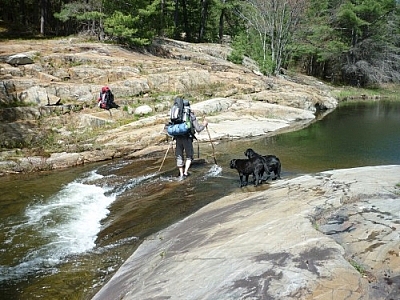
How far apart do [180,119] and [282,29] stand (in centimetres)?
3591

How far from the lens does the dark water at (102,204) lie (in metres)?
6.62

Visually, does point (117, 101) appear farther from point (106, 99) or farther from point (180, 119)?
point (180, 119)

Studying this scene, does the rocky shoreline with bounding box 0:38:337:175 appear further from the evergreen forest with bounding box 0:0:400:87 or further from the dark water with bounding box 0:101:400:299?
the evergreen forest with bounding box 0:0:400:87

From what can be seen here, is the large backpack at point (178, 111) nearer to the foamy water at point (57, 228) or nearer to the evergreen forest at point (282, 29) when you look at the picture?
the foamy water at point (57, 228)

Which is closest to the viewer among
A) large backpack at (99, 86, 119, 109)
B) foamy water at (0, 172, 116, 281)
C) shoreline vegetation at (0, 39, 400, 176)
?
foamy water at (0, 172, 116, 281)

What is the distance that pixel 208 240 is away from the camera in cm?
609

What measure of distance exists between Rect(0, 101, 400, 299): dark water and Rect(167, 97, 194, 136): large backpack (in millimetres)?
1584

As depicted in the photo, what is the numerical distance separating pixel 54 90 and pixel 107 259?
52.5 ft

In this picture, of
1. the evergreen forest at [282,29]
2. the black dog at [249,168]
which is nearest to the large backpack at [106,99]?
the black dog at [249,168]

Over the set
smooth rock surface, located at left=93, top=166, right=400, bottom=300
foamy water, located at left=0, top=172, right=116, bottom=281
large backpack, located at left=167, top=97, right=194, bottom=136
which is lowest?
foamy water, located at left=0, top=172, right=116, bottom=281

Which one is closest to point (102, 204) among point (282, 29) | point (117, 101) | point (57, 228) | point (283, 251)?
point (57, 228)

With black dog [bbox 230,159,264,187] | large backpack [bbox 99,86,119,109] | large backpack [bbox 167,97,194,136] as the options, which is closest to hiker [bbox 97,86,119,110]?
large backpack [bbox 99,86,119,109]

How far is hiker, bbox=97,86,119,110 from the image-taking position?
20.4 m

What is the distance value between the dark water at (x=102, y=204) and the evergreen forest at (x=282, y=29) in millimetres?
20606
